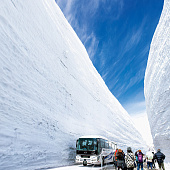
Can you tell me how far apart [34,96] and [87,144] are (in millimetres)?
5349

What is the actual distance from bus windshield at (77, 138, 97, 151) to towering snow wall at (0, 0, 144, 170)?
4.84 feet

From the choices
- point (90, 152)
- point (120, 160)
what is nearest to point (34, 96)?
point (90, 152)

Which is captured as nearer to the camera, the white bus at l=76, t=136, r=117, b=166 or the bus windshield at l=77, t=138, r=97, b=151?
the white bus at l=76, t=136, r=117, b=166

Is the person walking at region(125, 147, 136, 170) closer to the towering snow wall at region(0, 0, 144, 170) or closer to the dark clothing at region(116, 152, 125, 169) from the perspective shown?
the dark clothing at region(116, 152, 125, 169)

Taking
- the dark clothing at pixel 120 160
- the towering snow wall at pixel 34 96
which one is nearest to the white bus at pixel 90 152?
the towering snow wall at pixel 34 96

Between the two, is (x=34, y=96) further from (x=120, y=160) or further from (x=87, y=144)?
(x=120, y=160)

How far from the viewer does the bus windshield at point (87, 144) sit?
11.6 meters

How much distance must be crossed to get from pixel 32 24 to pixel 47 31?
10.5ft

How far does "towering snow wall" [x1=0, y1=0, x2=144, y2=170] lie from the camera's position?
7.77m

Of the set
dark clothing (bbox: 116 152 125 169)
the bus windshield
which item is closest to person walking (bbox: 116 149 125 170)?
dark clothing (bbox: 116 152 125 169)

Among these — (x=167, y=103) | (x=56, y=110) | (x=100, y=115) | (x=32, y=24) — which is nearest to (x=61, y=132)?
(x=56, y=110)

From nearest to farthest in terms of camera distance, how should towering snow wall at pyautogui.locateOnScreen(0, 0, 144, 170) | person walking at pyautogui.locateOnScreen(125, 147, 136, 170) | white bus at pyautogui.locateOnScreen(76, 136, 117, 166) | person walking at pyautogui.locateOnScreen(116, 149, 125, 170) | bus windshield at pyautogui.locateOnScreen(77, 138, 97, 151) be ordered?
1. person walking at pyautogui.locateOnScreen(125, 147, 136, 170)
2. person walking at pyautogui.locateOnScreen(116, 149, 125, 170)
3. towering snow wall at pyautogui.locateOnScreen(0, 0, 144, 170)
4. white bus at pyautogui.locateOnScreen(76, 136, 117, 166)
5. bus windshield at pyautogui.locateOnScreen(77, 138, 97, 151)

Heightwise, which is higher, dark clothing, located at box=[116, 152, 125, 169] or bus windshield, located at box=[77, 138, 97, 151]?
bus windshield, located at box=[77, 138, 97, 151]

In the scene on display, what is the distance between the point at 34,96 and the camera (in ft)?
33.8
